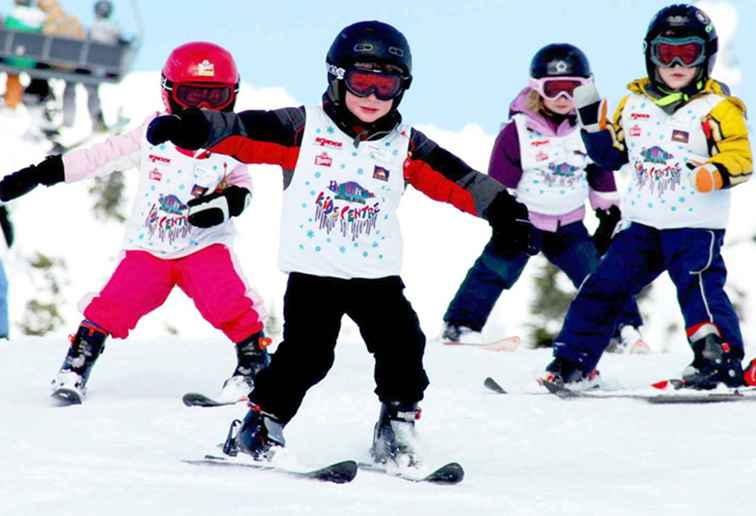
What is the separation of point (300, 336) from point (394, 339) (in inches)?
13.1

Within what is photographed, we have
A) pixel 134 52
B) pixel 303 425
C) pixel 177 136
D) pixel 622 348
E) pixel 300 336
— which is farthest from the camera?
pixel 134 52

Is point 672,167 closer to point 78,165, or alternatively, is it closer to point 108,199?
point 78,165

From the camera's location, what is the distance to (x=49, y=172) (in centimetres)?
626

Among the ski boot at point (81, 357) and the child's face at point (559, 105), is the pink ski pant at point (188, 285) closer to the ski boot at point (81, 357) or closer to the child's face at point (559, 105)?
the ski boot at point (81, 357)

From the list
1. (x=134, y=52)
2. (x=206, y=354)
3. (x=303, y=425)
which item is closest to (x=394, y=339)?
(x=303, y=425)

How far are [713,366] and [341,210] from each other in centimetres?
258

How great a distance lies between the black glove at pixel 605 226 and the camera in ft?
28.3

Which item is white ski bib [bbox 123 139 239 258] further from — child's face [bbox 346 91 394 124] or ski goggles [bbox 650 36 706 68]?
ski goggles [bbox 650 36 706 68]

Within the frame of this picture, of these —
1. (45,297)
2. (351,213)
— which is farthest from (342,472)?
(45,297)

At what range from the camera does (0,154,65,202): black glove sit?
6.16m

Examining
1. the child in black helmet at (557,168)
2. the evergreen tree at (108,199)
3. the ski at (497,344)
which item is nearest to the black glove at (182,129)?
the child in black helmet at (557,168)

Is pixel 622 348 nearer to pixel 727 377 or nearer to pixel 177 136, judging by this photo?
pixel 727 377

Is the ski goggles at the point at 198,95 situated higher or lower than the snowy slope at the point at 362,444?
higher

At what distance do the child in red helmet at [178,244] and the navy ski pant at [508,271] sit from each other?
2594 mm
